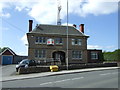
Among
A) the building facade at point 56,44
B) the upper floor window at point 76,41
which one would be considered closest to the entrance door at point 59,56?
the building facade at point 56,44

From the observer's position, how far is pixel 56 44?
39031 millimetres

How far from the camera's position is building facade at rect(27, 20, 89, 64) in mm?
37781

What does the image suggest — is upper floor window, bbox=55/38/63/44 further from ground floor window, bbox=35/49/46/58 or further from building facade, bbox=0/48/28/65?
building facade, bbox=0/48/28/65

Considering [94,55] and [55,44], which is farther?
[94,55]

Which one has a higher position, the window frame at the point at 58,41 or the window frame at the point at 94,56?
the window frame at the point at 58,41

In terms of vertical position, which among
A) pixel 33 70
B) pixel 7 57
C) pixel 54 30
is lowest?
pixel 33 70

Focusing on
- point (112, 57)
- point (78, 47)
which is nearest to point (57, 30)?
point (78, 47)

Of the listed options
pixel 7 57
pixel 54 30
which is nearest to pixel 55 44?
pixel 54 30

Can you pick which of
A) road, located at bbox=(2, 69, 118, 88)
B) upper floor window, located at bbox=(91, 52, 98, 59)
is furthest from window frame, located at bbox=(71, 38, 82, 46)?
road, located at bbox=(2, 69, 118, 88)

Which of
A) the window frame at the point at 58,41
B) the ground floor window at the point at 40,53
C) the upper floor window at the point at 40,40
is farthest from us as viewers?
the window frame at the point at 58,41

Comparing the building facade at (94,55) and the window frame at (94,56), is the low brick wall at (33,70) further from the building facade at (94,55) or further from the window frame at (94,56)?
the window frame at (94,56)

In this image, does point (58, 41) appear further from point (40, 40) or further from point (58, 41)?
point (40, 40)

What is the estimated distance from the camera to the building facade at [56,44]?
37.8m

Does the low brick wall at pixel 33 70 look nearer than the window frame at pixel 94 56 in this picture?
Yes
